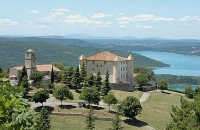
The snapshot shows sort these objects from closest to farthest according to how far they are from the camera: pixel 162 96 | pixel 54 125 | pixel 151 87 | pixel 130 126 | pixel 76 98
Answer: pixel 54 125 → pixel 130 126 → pixel 76 98 → pixel 162 96 → pixel 151 87

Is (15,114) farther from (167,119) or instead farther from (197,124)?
(167,119)

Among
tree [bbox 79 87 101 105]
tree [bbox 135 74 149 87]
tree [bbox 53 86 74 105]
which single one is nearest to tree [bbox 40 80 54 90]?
tree [bbox 53 86 74 105]

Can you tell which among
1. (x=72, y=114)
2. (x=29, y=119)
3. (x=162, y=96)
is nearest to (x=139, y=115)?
(x=72, y=114)

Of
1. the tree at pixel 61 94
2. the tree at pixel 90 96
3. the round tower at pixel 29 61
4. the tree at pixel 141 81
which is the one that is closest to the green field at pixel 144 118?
the tree at pixel 90 96

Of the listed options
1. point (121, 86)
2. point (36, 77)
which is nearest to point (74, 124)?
point (36, 77)

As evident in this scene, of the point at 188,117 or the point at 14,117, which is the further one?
the point at 188,117

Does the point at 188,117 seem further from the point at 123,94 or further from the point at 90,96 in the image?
the point at 123,94
